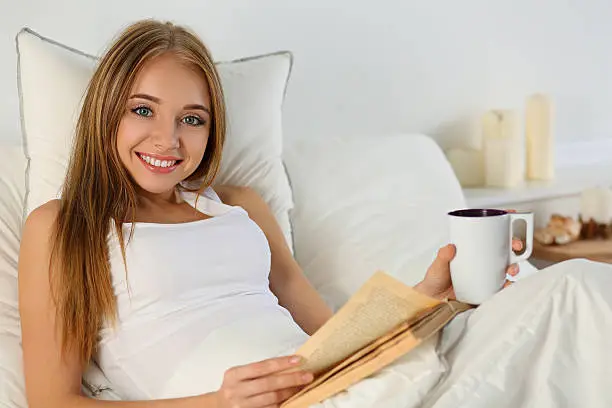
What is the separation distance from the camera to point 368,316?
986 millimetres

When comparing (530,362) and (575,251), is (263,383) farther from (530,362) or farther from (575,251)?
(575,251)

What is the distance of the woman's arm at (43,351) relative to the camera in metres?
1.21

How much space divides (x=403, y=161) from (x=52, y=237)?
35.0 inches

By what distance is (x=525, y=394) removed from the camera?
1.00 metres

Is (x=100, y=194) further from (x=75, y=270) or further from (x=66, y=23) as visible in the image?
(x=66, y=23)

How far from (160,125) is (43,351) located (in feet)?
1.18

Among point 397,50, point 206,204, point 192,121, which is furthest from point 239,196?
point 397,50

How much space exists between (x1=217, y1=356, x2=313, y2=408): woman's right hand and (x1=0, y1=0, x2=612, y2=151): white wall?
0.86 metres

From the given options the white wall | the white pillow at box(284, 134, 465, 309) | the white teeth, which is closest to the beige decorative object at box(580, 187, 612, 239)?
the white wall

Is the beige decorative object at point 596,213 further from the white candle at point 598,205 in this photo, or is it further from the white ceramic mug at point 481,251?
the white ceramic mug at point 481,251

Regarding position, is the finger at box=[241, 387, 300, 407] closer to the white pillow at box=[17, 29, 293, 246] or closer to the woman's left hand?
the woman's left hand

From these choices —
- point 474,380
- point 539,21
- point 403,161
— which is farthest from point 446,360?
point 539,21

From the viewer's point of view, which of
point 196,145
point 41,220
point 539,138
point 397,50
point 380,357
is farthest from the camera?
point 539,138

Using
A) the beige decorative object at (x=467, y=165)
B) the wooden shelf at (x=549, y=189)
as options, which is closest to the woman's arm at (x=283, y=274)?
the wooden shelf at (x=549, y=189)
